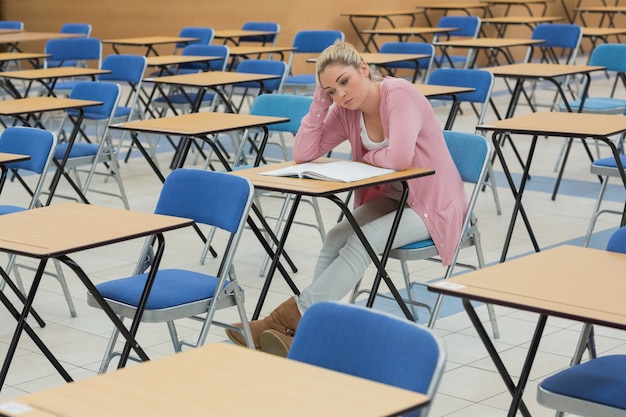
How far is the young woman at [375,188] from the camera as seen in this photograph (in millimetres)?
3967

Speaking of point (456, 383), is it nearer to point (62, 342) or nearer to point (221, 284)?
point (221, 284)

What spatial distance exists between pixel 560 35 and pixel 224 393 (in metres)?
8.90

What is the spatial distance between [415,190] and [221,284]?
0.98 meters

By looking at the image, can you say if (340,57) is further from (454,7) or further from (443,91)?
(454,7)

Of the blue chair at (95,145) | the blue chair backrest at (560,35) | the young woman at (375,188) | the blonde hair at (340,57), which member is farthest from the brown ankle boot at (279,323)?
the blue chair backrest at (560,35)

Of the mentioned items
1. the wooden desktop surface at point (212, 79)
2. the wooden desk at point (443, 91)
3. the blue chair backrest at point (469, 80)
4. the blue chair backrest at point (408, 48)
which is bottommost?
the wooden desktop surface at point (212, 79)

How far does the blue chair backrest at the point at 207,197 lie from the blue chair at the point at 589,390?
4.45ft

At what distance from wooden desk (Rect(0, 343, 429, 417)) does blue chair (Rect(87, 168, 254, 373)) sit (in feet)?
4.34

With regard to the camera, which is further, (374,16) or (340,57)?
(374,16)

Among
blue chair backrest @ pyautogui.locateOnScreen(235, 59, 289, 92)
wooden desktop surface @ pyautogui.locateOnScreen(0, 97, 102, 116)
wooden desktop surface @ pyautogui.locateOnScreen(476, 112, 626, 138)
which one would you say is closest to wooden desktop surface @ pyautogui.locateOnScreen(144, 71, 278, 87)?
blue chair backrest @ pyautogui.locateOnScreen(235, 59, 289, 92)

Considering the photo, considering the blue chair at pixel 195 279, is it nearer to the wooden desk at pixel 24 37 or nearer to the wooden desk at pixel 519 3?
A: the wooden desk at pixel 24 37

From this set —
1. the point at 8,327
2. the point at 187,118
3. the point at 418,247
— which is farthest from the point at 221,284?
the point at 187,118

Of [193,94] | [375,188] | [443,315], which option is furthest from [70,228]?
[193,94]

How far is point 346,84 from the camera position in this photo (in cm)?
411
